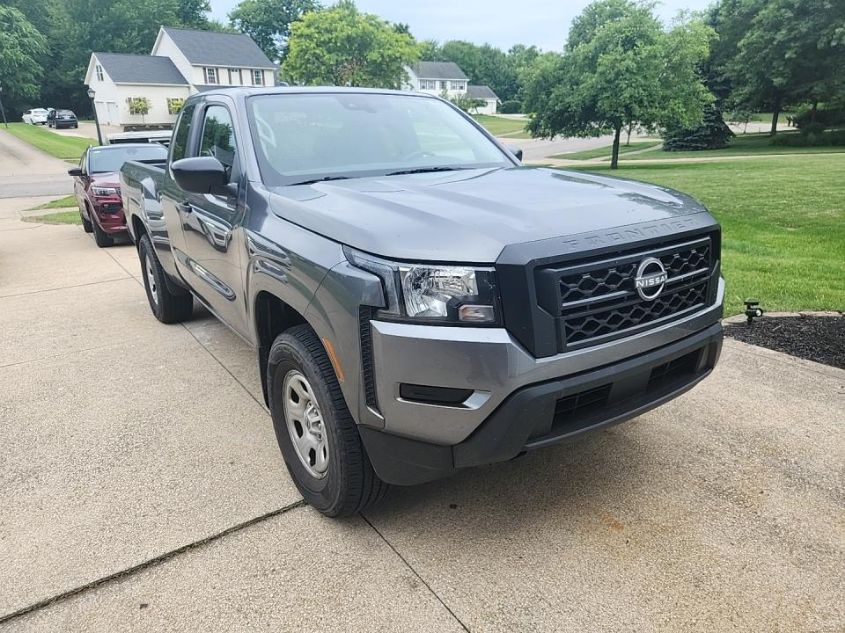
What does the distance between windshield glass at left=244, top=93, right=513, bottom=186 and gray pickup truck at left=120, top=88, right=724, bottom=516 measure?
2cm

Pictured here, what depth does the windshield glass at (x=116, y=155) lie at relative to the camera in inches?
428

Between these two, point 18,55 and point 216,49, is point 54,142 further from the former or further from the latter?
point 18,55

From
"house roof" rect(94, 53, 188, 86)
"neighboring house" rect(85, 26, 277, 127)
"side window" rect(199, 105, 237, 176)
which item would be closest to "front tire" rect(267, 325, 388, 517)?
"side window" rect(199, 105, 237, 176)

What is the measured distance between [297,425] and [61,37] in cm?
8385

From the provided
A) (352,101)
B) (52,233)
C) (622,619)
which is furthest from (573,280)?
Result: (52,233)

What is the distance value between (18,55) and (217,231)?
2784 inches

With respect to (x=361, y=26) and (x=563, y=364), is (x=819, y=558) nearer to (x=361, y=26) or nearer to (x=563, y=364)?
(x=563, y=364)

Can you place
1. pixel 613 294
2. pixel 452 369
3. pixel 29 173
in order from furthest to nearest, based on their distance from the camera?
pixel 29 173
pixel 613 294
pixel 452 369

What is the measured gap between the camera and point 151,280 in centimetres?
607

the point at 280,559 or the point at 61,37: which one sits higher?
the point at 61,37

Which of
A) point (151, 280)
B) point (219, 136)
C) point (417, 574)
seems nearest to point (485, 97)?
point (151, 280)

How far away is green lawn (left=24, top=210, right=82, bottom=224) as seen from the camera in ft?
45.0

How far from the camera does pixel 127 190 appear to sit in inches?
247

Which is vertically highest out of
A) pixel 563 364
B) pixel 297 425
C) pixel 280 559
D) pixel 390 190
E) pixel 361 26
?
pixel 361 26
